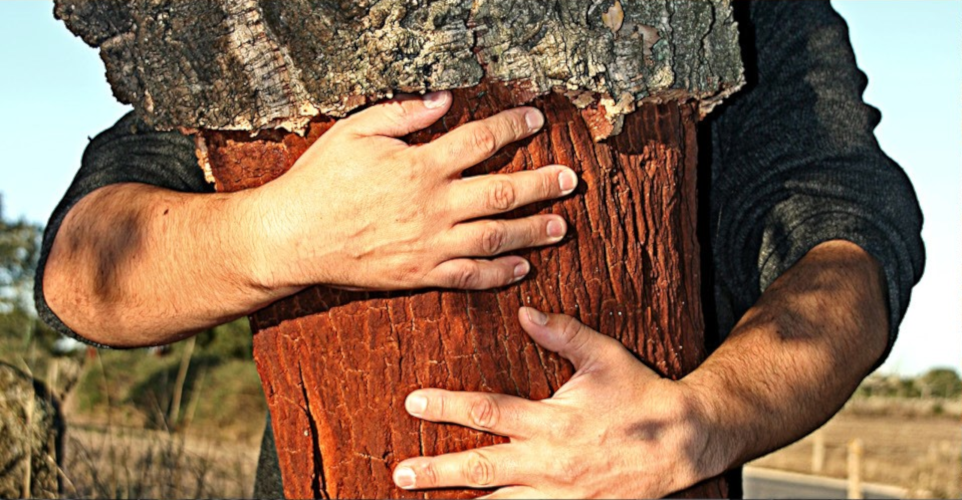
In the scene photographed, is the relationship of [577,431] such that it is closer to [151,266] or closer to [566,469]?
[566,469]

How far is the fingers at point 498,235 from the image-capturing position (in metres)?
1.90

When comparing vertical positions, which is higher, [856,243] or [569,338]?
[856,243]

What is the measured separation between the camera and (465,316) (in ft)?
6.37

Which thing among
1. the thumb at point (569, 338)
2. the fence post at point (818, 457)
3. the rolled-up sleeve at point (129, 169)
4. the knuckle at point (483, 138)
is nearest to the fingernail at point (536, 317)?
the thumb at point (569, 338)

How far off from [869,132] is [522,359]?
145cm

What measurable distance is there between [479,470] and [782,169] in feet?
4.57

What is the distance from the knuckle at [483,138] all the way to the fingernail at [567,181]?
16cm

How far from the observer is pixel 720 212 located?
2822 millimetres

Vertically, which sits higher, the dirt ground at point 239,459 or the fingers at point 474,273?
the fingers at point 474,273

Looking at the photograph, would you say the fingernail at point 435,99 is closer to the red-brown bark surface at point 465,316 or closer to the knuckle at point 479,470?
the red-brown bark surface at point 465,316

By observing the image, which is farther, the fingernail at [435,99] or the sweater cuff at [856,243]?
the sweater cuff at [856,243]

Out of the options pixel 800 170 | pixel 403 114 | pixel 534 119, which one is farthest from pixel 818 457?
pixel 403 114

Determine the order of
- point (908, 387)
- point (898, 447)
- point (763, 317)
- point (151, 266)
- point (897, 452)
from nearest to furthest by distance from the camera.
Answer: point (151, 266), point (763, 317), point (897, 452), point (898, 447), point (908, 387)

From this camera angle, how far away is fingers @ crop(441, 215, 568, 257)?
190 cm
